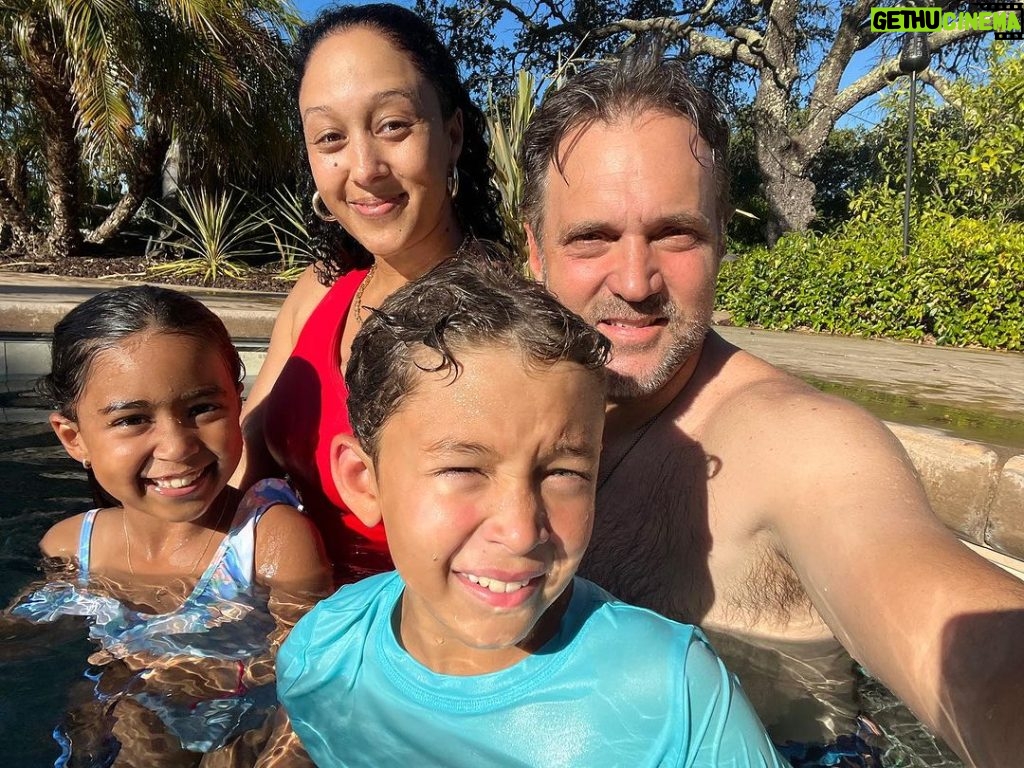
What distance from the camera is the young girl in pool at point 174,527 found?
227cm

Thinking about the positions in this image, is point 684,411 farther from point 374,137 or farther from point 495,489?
point 374,137

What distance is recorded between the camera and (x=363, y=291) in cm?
299

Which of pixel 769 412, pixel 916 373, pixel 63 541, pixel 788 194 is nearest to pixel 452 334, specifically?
pixel 769 412

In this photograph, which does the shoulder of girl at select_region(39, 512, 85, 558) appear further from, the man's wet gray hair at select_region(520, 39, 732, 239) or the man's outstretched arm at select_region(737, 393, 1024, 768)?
the man's outstretched arm at select_region(737, 393, 1024, 768)

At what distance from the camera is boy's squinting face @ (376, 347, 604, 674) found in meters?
1.46

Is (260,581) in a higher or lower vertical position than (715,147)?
lower

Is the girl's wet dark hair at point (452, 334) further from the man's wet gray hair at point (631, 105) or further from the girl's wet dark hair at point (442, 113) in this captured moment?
the girl's wet dark hair at point (442, 113)

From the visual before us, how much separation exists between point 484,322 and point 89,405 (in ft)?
4.70

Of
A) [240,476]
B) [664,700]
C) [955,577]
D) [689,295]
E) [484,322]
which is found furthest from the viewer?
[240,476]

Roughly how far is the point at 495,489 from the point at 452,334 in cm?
31

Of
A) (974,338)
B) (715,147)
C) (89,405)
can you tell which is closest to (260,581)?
(89,405)

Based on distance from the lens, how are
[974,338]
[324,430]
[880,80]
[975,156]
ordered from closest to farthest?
[324,430], [974,338], [975,156], [880,80]

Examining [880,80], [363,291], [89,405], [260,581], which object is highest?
[880,80]

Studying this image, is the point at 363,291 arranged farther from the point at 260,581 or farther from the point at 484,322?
the point at 484,322
